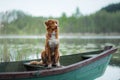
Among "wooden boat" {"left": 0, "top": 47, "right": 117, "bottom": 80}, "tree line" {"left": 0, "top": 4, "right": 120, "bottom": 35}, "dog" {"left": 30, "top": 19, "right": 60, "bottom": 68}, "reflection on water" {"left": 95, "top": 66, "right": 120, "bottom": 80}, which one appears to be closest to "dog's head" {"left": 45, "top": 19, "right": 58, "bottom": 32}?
"dog" {"left": 30, "top": 19, "right": 60, "bottom": 68}

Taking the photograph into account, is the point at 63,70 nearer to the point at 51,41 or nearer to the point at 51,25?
the point at 51,41

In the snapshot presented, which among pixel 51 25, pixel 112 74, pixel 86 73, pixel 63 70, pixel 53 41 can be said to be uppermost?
pixel 51 25

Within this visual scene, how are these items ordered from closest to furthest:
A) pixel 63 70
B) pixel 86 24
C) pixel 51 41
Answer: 1. pixel 63 70
2. pixel 51 41
3. pixel 86 24

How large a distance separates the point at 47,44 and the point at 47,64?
0.95 ft

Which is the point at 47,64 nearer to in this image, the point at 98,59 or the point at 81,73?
the point at 81,73

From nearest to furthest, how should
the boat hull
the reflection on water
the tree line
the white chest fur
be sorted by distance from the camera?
the boat hull
the white chest fur
the reflection on water
the tree line

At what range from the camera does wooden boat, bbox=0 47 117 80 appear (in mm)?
4688

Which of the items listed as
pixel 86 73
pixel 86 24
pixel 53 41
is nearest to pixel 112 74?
pixel 86 73

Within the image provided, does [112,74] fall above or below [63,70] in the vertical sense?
below

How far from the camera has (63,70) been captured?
5.05 metres

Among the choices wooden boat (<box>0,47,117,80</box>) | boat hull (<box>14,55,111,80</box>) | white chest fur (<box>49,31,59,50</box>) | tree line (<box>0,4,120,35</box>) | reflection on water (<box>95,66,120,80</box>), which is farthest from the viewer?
tree line (<box>0,4,120,35</box>)

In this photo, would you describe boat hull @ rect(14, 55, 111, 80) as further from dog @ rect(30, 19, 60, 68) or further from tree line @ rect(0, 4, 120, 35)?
tree line @ rect(0, 4, 120, 35)

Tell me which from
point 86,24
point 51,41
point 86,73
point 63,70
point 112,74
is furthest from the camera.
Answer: point 86,24

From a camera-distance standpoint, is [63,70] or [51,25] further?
[51,25]
